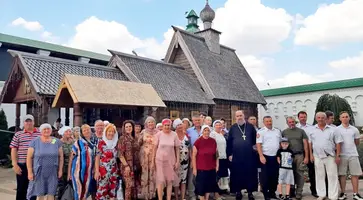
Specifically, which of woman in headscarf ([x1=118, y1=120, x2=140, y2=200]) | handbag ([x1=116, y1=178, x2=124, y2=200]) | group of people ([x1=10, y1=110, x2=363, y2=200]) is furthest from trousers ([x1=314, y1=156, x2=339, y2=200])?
handbag ([x1=116, y1=178, x2=124, y2=200])

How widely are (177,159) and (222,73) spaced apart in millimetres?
11439

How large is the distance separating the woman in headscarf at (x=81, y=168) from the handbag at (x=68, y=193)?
0.21 feet

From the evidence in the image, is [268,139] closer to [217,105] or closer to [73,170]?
[73,170]

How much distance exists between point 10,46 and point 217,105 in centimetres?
1236

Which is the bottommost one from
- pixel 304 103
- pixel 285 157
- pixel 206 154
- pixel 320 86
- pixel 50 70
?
pixel 285 157

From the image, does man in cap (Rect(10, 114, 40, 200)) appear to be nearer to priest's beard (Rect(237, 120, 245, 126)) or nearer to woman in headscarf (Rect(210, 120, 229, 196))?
woman in headscarf (Rect(210, 120, 229, 196))

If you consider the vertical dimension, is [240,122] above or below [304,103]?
below

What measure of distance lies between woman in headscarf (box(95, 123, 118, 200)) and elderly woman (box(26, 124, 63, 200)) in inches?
26.6

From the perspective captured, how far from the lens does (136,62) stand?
43.3 feet

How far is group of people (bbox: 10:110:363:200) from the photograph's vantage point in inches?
200

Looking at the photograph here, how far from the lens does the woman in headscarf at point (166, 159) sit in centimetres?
538

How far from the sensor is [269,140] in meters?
5.88

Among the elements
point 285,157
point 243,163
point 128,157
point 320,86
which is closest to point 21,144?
point 128,157

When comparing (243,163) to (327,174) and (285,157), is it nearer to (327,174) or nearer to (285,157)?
(285,157)
